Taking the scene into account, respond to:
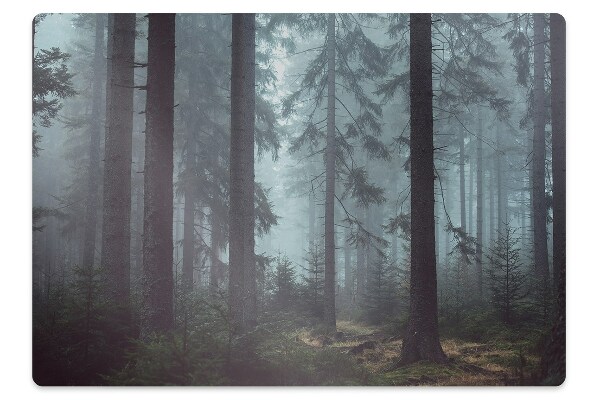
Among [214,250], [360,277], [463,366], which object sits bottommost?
[463,366]

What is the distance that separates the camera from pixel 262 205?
1174cm

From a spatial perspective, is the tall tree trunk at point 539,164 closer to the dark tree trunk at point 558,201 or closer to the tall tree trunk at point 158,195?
the dark tree trunk at point 558,201

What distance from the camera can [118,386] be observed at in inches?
228

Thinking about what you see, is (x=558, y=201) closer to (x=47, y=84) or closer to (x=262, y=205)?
(x=262, y=205)

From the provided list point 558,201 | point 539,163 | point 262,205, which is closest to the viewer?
point 558,201

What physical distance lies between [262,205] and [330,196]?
1717 mm

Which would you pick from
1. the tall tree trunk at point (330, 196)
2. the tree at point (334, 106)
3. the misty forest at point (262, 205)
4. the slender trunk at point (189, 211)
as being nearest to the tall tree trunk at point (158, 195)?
the misty forest at point (262, 205)

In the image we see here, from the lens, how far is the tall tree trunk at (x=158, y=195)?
19.2ft

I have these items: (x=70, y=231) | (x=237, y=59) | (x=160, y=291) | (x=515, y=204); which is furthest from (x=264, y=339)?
(x=515, y=204)

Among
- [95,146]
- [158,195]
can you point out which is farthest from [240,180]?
[95,146]

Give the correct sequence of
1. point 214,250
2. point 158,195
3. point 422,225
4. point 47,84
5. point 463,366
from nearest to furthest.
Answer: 1. point 158,195
2. point 463,366
3. point 422,225
4. point 47,84
5. point 214,250

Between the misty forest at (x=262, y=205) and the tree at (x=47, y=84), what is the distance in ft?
0.10

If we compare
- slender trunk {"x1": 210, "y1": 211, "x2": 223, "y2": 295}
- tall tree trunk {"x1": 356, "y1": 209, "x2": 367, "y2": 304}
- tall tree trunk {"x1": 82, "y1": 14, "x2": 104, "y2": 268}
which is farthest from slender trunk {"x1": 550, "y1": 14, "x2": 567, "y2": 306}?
tall tree trunk {"x1": 82, "y1": 14, "x2": 104, "y2": 268}

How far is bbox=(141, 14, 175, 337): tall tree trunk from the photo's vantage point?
230 inches
